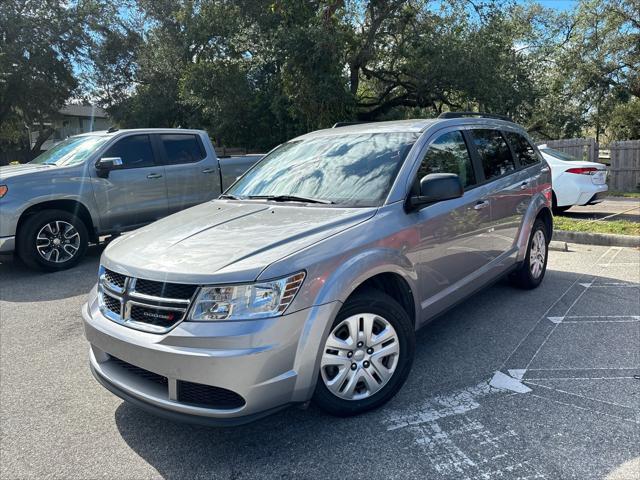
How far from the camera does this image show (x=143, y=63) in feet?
82.6

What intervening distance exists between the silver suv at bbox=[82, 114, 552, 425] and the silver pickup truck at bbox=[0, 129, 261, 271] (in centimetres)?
388

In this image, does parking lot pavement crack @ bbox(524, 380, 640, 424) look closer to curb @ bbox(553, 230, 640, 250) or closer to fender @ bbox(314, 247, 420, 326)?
fender @ bbox(314, 247, 420, 326)

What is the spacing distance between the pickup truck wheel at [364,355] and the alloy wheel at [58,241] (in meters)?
5.58

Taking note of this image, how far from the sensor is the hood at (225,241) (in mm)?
2570

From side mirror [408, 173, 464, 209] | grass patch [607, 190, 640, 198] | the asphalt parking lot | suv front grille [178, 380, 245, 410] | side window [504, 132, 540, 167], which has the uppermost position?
side window [504, 132, 540, 167]

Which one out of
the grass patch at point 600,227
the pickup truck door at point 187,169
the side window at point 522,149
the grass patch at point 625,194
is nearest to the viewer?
the side window at point 522,149

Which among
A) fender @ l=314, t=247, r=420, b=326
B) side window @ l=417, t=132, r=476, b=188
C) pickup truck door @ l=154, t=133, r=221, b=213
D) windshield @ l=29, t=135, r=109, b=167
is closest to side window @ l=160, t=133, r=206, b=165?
pickup truck door @ l=154, t=133, r=221, b=213

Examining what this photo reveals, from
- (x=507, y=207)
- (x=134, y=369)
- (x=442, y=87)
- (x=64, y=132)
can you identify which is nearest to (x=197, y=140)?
(x=507, y=207)

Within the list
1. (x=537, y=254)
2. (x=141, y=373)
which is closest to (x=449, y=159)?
(x=537, y=254)

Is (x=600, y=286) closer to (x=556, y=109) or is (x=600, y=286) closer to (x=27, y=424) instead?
(x=27, y=424)

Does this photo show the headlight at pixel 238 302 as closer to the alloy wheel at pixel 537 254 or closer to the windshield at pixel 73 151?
the alloy wheel at pixel 537 254

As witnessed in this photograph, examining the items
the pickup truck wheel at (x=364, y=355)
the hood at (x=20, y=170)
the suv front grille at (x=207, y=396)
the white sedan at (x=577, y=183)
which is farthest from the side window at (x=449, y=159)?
the white sedan at (x=577, y=183)

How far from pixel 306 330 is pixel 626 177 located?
1695cm

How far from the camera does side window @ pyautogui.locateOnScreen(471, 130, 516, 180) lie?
4.48 meters
